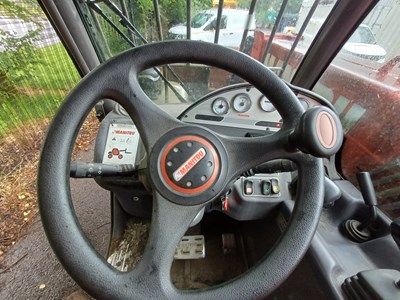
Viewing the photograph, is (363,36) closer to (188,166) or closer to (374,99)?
(374,99)

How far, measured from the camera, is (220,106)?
39.7 inches

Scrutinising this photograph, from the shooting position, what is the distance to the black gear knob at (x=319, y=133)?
1.67 ft

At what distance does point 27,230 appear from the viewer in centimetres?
174

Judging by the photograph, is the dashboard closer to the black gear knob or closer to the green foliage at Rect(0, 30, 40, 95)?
the black gear knob

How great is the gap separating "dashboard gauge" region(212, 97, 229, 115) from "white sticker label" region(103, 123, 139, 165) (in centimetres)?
34

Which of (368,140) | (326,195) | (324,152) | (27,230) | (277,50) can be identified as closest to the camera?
(324,152)

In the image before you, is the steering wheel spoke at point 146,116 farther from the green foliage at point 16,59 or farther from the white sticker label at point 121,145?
the green foliage at point 16,59

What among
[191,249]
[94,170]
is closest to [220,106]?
[94,170]

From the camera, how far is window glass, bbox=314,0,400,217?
0.97 meters

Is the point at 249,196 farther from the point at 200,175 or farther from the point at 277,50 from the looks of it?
the point at 277,50

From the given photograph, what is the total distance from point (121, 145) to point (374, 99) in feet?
3.52

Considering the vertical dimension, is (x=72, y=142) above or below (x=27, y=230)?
above

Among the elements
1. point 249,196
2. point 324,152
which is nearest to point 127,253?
point 249,196

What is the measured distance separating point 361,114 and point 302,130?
78cm
